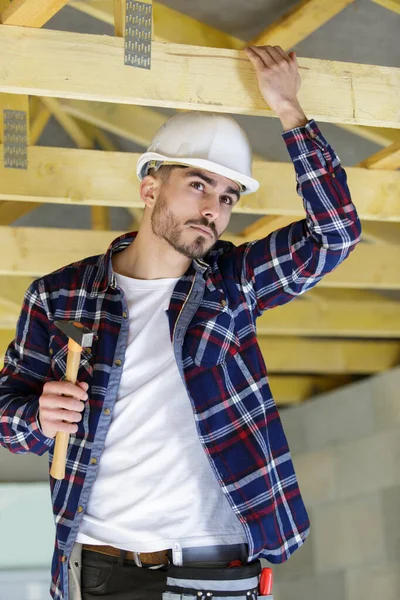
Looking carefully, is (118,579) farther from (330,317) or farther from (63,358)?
(330,317)

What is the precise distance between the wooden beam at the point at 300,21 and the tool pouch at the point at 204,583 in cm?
206

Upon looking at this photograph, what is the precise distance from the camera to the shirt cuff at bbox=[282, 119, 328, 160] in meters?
2.11

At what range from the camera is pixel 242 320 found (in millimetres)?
2154

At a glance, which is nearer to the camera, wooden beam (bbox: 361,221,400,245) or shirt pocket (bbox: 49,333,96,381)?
shirt pocket (bbox: 49,333,96,381)

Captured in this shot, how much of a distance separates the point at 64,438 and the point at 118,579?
12.8 inches

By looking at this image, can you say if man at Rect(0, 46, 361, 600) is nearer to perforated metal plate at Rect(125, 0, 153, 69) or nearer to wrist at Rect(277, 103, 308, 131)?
wrist at Rect(277, 103, 308, 131)

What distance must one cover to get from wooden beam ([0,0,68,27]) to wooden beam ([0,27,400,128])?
0.08ft

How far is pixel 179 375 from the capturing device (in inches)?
80.0

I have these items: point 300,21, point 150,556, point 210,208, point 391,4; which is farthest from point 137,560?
point 391,4

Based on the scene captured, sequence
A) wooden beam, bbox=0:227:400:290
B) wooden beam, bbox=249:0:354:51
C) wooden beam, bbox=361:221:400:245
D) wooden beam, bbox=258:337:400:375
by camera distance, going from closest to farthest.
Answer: wooden beam, bbox=249:0:354:51 → wooden beam, bbox=0:227:400:290 → wooden beam, bbox=361:221:400:245 → wooden beam, bbox=258:337:400:375

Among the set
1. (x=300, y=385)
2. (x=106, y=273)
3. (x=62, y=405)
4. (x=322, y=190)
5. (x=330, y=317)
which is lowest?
(x=62, y=405)

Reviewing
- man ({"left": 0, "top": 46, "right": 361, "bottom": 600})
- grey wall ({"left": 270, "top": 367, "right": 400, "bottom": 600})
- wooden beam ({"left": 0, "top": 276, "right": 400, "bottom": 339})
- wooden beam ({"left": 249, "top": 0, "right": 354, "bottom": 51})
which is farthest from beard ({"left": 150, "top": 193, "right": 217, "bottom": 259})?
grey wall ({"left": 270, "top": 367, "right": 400, "bottom": 600})

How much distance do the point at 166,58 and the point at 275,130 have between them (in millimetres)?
1763

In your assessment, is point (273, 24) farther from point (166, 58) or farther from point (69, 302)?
point (69, 302)
